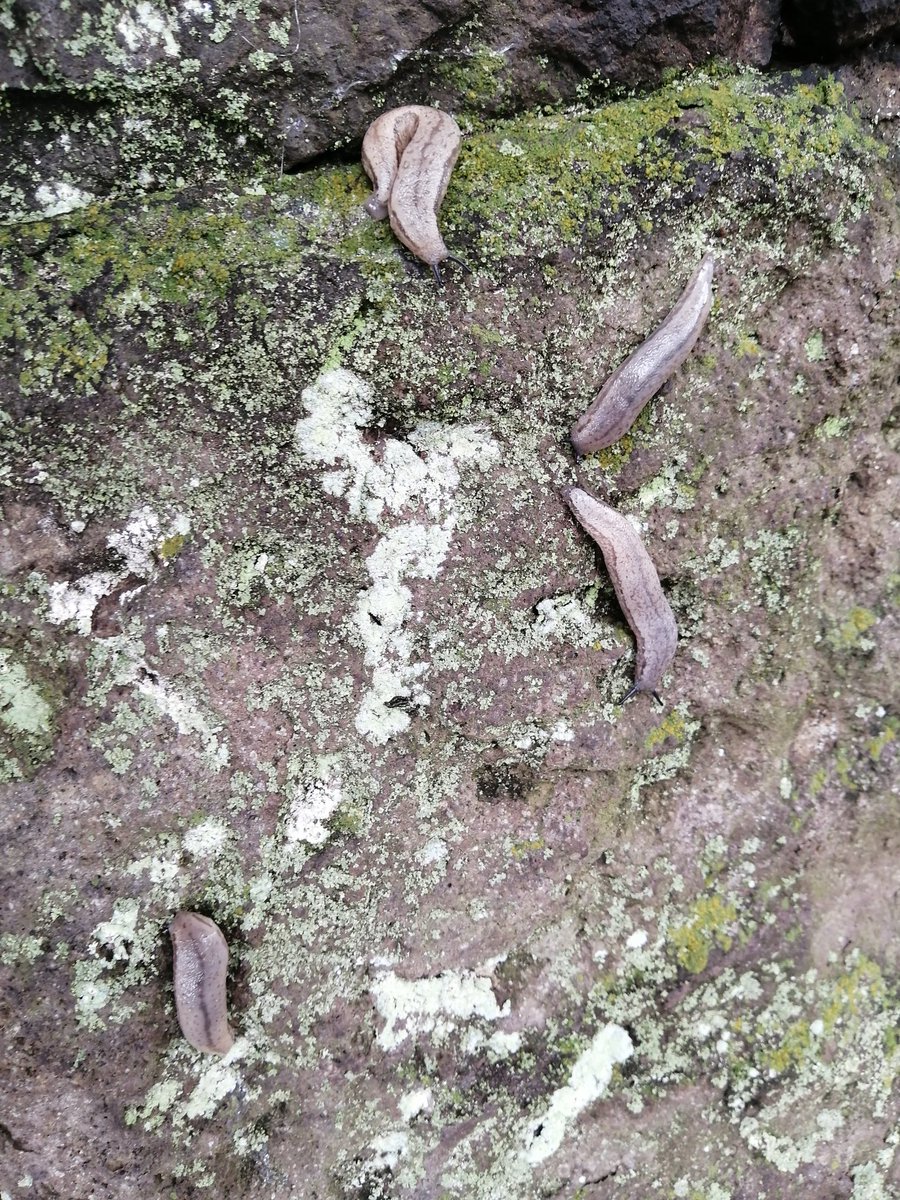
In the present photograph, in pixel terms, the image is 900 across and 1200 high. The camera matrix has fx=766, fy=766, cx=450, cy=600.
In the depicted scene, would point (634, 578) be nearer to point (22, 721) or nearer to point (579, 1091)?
point (579, 1091)

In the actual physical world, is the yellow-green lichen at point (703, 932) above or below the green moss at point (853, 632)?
below

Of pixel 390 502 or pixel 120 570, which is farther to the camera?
pixel 390 502

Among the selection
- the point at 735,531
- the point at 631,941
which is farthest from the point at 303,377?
the point at 631,941

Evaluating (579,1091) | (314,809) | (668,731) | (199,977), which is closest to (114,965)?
(199,977)

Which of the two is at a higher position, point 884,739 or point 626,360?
point 626,360

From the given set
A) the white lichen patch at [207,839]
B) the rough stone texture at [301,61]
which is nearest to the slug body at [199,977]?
the white lichen patch at [207,839]

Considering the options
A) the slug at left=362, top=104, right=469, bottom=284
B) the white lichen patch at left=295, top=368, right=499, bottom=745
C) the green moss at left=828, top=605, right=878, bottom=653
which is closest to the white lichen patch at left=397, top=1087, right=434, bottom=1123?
the white lichen patch at left=295, top=368, right=499, bottom=745

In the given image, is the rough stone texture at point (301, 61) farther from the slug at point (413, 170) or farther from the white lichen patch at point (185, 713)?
the white lichen patch at point (185, 713)
